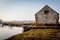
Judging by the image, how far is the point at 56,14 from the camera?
42.7 m

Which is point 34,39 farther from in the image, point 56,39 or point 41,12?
point 41,12

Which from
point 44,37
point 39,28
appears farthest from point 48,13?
point 44,37

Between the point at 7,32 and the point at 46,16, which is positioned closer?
the point at 46,16

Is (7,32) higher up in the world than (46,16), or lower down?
lower down

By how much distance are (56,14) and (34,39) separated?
52.9 feet

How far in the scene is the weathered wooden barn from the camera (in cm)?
4275

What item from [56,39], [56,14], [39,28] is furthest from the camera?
[56,14]

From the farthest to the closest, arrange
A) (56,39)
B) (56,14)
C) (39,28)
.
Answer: (56,14) < (39,28) < (56,39)

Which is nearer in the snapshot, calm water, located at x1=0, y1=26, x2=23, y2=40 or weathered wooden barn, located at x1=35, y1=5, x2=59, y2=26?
calm water, located at x1=0, y1=26, x2=23, y2=40

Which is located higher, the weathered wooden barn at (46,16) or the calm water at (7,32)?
the weathered wooden barn at (46,16)

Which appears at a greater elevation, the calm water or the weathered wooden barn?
→ the weathered wooden barn

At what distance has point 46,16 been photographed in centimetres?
4350

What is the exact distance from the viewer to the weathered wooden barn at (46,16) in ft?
140

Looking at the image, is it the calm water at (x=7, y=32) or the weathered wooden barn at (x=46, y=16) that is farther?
the weathered wooden barn at (x=46, y=16)
